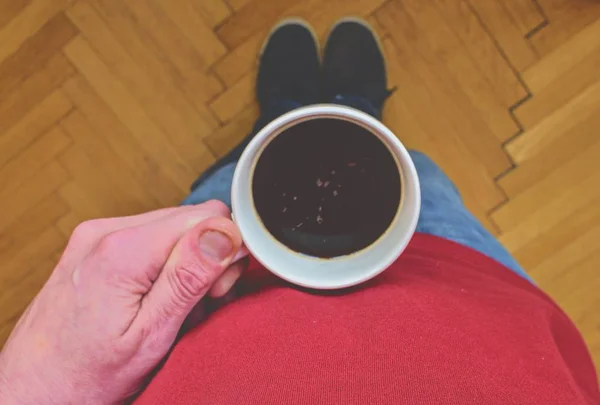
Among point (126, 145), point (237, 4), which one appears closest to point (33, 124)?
point (126, 145)

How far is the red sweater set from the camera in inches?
16.7

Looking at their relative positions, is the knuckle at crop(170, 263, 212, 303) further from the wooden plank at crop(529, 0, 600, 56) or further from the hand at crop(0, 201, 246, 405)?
the wooden plank at crop(529, 0, 600, 56)

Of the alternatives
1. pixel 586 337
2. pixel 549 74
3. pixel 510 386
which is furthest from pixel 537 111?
pixel 510 386

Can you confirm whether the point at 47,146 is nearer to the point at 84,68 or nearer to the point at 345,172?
the point at 84,68

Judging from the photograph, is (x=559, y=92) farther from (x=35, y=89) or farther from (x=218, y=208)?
(x=35, y=89)

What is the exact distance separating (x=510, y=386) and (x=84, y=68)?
84 cm

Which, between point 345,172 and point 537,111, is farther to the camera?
point 537,111

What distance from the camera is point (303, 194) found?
1.93 ft

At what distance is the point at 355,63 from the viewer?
0.97 meters

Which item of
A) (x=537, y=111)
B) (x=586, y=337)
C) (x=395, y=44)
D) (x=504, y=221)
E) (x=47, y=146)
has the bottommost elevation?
(x=586, y=337)

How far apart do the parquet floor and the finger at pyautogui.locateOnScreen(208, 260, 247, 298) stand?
0.47 m

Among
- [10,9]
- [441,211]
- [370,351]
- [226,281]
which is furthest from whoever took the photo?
[10,9]

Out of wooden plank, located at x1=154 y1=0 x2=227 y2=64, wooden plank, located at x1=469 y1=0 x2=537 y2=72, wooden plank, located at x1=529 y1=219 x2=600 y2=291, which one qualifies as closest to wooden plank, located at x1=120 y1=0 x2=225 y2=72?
wooden plank, located at x1=154 y1=0 x2=227 y2=64

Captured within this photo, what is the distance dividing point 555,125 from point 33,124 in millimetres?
923
